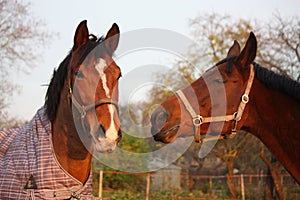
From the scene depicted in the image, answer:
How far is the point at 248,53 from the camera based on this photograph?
3.32m

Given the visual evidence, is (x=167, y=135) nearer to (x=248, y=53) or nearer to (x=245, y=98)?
(x=245, y=98)

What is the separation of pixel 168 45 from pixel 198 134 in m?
2.31

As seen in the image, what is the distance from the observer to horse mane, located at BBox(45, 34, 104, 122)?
3191 mm

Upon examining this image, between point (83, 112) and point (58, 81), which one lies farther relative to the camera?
point (58, 81)

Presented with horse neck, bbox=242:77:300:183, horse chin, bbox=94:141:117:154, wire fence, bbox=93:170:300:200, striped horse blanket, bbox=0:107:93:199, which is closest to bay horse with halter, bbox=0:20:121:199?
striped horse blanket, bbox=0:107:93:199

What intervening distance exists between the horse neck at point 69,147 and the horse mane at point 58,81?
77mm

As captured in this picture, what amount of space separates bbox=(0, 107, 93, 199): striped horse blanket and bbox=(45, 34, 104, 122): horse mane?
0.11m

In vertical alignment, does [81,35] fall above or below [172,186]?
above

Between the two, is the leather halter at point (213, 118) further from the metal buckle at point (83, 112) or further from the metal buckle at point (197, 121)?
the metal buckle at point (83, 112)

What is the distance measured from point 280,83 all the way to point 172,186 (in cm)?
1597

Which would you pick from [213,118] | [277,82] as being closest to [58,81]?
[213,118]

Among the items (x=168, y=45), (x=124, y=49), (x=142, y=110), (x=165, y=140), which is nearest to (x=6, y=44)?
(x=142, y=110)

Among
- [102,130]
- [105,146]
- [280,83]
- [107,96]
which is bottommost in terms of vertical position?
[105,146]

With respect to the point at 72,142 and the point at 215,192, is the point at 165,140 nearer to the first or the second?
the point at 72,142
